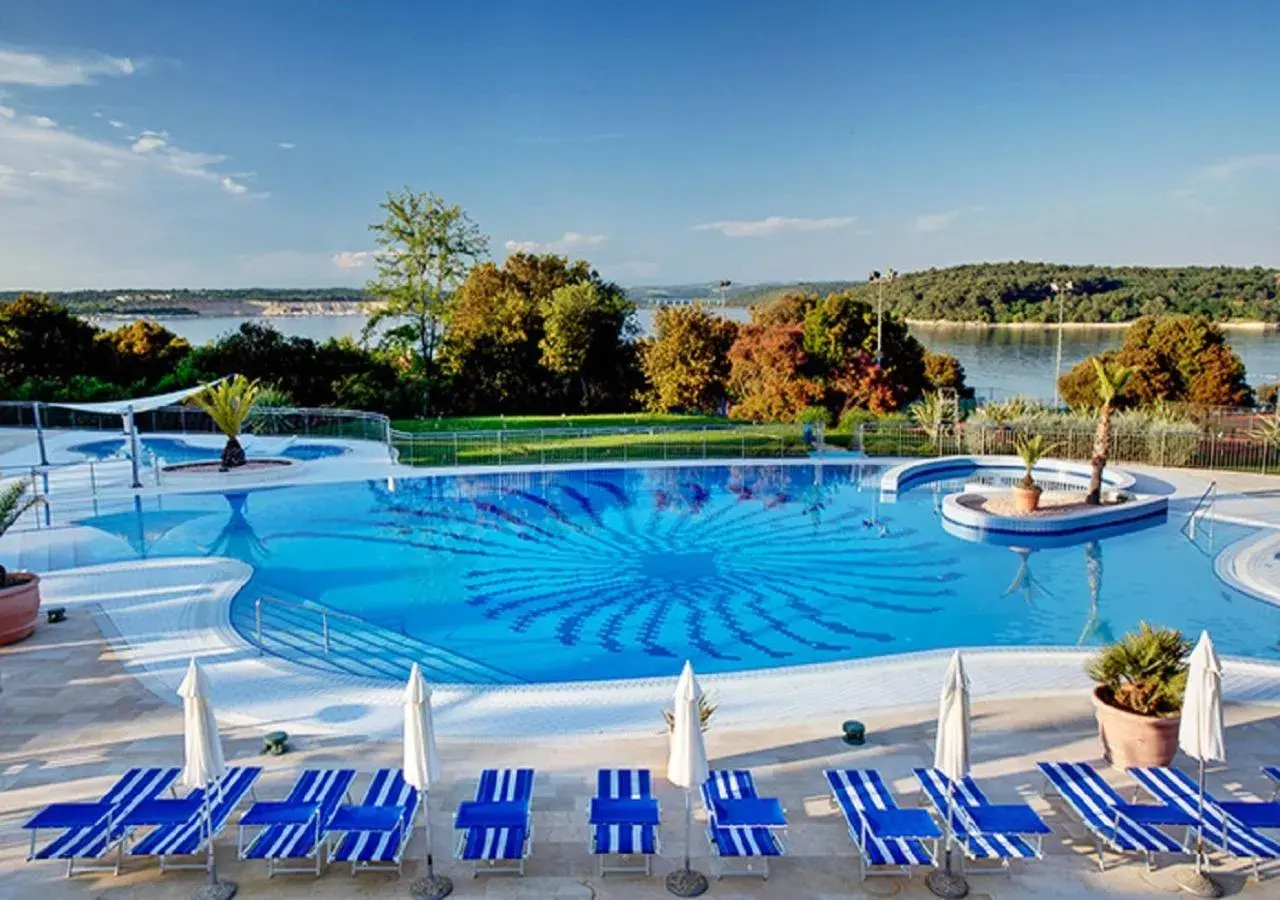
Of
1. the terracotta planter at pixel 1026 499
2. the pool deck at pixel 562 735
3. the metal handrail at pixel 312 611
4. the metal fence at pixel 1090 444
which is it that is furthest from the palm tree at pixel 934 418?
the metal handrail at pixel 312 611

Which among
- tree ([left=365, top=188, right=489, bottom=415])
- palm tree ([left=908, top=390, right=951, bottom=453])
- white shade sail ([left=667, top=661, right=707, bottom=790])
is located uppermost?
tree ([left=365, top=188, right=489, bottom=415])

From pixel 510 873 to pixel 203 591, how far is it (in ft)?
28.8

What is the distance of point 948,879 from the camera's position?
19.5 ft

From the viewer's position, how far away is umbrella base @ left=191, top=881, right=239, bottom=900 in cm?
584

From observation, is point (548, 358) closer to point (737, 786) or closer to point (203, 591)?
point (203, 591)

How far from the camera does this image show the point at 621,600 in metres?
13.3

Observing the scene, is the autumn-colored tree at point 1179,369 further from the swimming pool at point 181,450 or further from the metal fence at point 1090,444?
the swimming pool at point 181,450

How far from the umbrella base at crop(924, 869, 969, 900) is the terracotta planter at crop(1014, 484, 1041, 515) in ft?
40.8

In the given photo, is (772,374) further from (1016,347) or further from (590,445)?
(1016,347)

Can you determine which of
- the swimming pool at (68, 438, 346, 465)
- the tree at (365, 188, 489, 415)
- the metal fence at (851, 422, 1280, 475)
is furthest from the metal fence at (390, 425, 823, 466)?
the tree at (365, 188, 489, 415)

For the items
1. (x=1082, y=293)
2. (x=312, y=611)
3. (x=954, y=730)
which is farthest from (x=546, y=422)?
(x=1082, y=293)

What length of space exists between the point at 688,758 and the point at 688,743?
97 mm

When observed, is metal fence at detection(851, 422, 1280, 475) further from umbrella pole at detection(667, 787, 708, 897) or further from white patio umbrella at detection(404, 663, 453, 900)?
white patio umbrella at detection(404, 663, 453, 900)

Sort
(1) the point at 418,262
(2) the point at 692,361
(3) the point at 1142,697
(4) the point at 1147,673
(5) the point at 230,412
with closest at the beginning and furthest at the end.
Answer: (3) the point at 1142,697 < (4) the point at 1147,673 < (5) the point at 230,412 < (2) the point at 692,361 < (1) the point at 418,262
